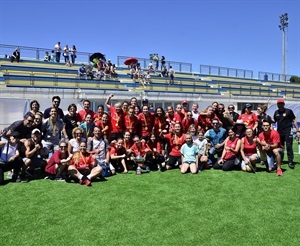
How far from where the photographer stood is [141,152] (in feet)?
28.6

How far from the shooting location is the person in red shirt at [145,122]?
8.93 metres

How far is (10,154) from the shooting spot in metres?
7.39

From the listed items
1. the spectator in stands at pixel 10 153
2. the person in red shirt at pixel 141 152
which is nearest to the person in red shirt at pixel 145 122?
the person in red shirt at pixel 141 152

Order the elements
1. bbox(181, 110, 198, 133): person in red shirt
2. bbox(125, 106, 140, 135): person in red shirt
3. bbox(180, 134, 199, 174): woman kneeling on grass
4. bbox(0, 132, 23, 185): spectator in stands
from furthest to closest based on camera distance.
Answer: bbox(181, 110, 198, 133): person in red shirt
bbox(125, 106, 140, 135): person in red shirt
bbox(180, 134, 199, 174): woman kneeling on grass
bbox(0, 132, 23, 185): spectator in stands

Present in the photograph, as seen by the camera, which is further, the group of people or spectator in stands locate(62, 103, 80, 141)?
spectator in stands locate(62, 103, 80, 141)

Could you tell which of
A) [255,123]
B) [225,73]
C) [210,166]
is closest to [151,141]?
[210,166]

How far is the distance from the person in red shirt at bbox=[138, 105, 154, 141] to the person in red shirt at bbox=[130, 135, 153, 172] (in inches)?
9.9

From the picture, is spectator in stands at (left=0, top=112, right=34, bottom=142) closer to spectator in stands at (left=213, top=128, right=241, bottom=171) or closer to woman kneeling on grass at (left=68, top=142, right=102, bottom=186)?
woman kneeling on grass at (left=68, top=142, right=102, bottom=186)

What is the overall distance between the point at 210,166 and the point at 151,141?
1.86 m

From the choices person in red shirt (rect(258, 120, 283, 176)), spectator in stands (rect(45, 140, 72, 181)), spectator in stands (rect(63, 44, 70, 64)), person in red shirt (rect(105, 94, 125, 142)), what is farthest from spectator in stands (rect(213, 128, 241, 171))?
spectator in stands (rect(63, 44, 70, 64))

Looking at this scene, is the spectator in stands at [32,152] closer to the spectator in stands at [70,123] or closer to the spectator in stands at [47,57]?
the spectator in stands at [70,123]

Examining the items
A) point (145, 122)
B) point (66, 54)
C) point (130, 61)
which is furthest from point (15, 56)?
point (145, 122)

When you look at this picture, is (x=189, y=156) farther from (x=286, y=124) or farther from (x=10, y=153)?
(x=10, y=153)

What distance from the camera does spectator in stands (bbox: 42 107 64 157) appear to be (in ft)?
27.1
